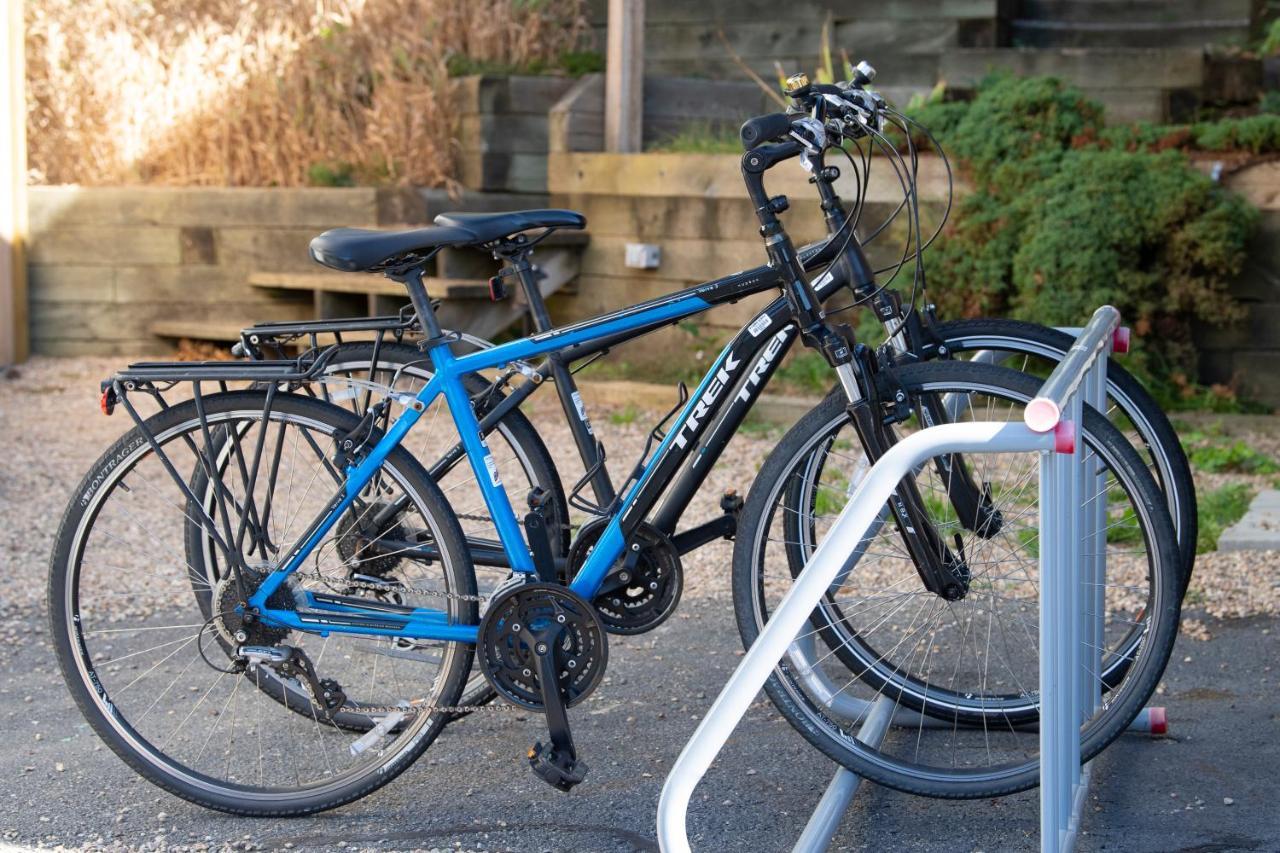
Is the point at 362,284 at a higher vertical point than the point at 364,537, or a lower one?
higher

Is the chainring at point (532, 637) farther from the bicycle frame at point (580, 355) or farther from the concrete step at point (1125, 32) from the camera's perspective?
the concrete step at point (1125, 32)

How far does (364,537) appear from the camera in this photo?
322 centimetres

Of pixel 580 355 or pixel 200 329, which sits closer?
pixel 580 355

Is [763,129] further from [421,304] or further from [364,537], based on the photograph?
[364,537]

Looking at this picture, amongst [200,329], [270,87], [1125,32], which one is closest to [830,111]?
[200,329]

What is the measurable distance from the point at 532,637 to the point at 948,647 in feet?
4.90

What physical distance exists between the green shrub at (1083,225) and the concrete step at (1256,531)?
128cm

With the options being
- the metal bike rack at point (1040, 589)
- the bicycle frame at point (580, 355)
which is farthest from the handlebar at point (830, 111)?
the metal bike rack at point (1040, 589)

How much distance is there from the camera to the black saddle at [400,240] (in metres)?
2.94

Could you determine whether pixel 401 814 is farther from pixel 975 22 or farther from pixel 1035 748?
pixel 975 22

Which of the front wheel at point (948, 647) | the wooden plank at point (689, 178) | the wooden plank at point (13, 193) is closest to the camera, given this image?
the front wheel at point (948, 647)

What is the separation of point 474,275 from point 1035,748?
5.00 metres

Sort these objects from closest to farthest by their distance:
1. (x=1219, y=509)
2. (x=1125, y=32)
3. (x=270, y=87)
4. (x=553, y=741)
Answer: (x=553, y=741) < (x=1219, y=509) < (x=270, y=87) < (x=1125, y=32)

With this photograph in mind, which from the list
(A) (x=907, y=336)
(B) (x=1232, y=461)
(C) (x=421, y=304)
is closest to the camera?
(C) (x=421, y=304)
